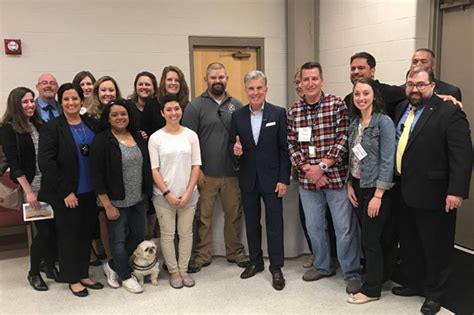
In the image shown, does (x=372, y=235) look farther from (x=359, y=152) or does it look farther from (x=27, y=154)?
(x=27, y=154)

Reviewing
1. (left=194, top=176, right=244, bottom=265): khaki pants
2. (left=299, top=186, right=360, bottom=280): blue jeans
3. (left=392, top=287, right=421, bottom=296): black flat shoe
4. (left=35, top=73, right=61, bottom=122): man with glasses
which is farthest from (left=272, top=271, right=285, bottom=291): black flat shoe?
(left=35, top=73, right=61, bottom=122): man with glasses

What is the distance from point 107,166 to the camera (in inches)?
105

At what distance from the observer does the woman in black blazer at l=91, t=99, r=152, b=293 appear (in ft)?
8.77

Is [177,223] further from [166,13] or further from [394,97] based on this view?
[166,13]

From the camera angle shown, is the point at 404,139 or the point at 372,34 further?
the point at 372,34

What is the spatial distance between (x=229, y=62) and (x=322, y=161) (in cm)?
288

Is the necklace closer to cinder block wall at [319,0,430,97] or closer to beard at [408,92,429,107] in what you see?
beard at [408,92,429,107]

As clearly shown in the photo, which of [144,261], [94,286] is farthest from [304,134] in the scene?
[94,286]

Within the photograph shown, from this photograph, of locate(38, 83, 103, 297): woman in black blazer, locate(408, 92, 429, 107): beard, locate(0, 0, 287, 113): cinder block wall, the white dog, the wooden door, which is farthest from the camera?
the wooden door

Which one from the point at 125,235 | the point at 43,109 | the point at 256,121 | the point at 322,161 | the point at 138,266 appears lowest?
the point at 138,266

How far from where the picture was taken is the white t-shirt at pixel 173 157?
280 cm

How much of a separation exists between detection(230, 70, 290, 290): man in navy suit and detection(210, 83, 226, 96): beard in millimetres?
236

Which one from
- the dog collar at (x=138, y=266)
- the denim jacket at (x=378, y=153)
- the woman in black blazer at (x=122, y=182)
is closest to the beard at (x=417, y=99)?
the denim jacket at (x=378, y=153)

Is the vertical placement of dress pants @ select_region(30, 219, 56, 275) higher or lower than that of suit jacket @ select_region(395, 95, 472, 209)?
lower
